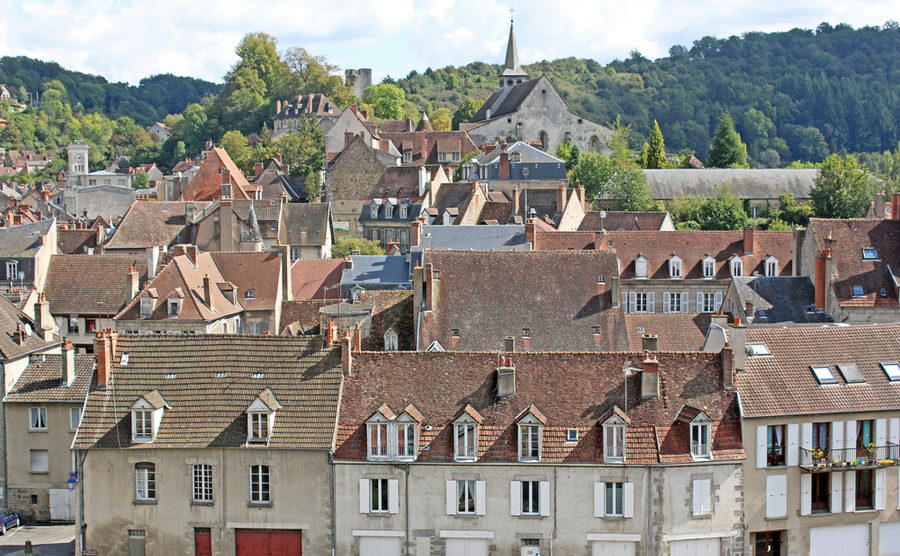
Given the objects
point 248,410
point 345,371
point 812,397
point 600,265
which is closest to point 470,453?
point 345,371

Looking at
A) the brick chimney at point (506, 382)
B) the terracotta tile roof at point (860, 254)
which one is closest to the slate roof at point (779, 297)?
the terracotta tile roof at point (860, 254)

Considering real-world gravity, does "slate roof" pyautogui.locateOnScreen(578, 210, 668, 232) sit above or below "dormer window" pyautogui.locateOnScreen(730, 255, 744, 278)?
above

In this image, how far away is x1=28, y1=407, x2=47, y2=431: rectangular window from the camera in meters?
36.5

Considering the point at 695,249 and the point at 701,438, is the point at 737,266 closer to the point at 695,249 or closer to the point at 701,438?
the point at 695,249

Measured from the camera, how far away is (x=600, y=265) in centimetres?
4331

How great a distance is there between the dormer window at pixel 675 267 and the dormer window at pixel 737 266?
9.75ft

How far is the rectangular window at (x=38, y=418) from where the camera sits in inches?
1436

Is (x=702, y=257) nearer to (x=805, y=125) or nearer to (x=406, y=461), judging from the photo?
(x=406, y=461)

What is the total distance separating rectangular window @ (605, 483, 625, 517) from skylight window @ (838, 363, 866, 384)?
7.85 m

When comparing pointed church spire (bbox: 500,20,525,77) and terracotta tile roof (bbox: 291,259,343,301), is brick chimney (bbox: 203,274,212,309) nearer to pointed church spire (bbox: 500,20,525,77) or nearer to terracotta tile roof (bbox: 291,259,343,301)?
terracotta tile roof (bbox: 291,259,343,301)

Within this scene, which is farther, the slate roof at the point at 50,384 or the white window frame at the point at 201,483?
the slate roof at the point at 50,384

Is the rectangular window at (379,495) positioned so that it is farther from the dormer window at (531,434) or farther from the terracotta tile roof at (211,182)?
the terracotta tile roof at (211,182)

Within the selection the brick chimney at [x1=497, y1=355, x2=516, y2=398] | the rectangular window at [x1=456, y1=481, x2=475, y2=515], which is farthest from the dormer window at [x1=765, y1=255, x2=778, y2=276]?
the rectangular window at [x1=456, y1=481, x2=475, y2=515]

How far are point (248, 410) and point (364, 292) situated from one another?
1640 centimetres
